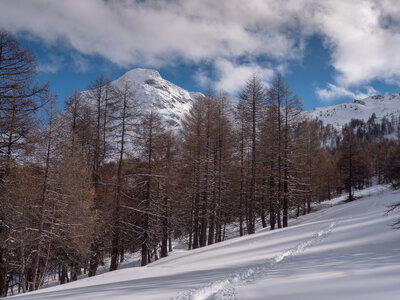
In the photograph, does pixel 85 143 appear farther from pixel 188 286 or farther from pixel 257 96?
pixel 188 286

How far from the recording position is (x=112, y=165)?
16.2 metres

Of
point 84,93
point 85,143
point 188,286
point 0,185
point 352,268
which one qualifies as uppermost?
point 84,93

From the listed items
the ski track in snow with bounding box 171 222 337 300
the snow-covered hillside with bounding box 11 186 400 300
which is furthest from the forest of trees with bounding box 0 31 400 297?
the ski track in snow with bounding box 171 222 337 300

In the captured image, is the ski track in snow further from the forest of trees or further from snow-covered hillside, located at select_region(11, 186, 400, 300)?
the forest of trees

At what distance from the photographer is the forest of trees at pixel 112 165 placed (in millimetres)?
10383

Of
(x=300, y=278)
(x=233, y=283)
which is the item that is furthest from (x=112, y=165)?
(x=300, y=278)

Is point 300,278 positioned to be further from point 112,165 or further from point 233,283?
point 112,165

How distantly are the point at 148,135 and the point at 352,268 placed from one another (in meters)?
12.5

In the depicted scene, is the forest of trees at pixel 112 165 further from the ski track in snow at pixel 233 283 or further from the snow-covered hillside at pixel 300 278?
the ski track in snow at pixel 233 283

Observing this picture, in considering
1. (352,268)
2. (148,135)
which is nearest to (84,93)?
(148,135)

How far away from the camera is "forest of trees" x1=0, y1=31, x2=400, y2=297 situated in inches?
409

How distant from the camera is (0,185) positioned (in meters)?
10.2

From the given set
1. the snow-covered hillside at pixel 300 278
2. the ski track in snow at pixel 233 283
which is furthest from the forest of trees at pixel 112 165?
the ski track in snow at pixel 233 283

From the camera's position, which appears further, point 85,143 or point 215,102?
point 215,102
